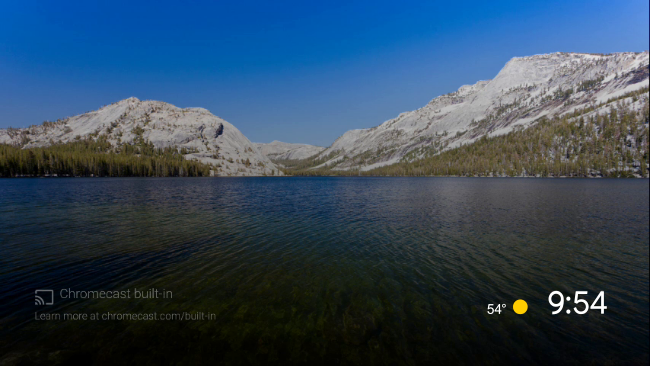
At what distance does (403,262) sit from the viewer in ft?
66.7

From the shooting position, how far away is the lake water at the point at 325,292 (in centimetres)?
999

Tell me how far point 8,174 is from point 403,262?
258 meters

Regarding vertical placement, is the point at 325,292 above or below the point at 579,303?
above

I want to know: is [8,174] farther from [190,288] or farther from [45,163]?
[190,288]

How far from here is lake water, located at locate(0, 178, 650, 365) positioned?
32.8 ft

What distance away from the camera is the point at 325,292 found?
15109mm

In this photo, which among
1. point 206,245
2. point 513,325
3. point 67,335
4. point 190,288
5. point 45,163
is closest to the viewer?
point 67,335

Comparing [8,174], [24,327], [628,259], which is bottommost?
[628,259]

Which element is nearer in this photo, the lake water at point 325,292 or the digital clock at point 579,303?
the lake water at point 325,292

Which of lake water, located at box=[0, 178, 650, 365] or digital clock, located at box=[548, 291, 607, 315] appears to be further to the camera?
digital clock, located at box=[548, 291, 607, 315]

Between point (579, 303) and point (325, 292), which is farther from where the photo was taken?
point (325, 292)

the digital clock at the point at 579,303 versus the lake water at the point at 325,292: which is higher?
the lake water at the point at 325,292

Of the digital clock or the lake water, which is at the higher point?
the lake water

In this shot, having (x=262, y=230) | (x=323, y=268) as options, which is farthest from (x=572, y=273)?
(x=262, y=230)
